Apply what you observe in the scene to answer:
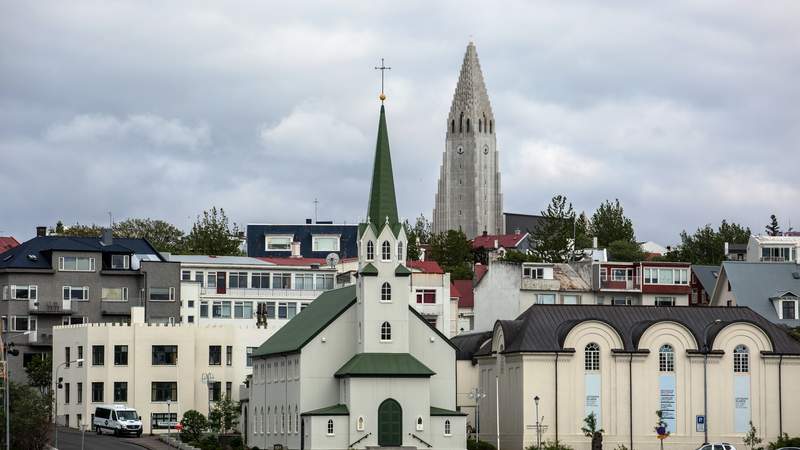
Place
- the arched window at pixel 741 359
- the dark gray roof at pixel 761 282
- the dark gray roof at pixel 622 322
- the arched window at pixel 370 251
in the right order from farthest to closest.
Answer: the dark gray roof at pixel 761 282, the arched window at pixel 741 359, the dark gray roof at pixel 622 322, the arched window at pixel 370 251

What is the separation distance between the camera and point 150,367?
144 metres

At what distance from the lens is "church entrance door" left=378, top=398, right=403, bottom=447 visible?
116688 millimetres

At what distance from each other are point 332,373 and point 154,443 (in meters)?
13.7

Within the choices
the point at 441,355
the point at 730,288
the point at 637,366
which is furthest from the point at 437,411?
the point at 730,288

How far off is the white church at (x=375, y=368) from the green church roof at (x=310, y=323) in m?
0.20

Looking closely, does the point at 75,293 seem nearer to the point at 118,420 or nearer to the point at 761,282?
the point at 118,420

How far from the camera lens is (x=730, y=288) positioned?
6378 inches

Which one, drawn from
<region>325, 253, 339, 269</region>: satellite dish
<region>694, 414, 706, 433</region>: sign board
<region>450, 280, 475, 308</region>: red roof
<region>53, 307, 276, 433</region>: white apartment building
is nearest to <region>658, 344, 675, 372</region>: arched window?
<region>694, 414, 706, 433</region>: sign board

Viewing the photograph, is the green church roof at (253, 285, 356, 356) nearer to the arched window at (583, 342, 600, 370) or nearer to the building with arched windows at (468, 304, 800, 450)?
the building with arched windows at (468, 304, 800, 450)

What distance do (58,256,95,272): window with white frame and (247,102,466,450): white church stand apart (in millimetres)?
41377

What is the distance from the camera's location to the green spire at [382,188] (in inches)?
4788

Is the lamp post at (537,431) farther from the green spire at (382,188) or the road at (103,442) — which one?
the road at (103,442)

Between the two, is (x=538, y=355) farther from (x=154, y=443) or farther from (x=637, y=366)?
(x=154, y=443)

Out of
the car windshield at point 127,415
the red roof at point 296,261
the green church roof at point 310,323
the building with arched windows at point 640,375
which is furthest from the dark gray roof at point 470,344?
the red roof at point 296,261
